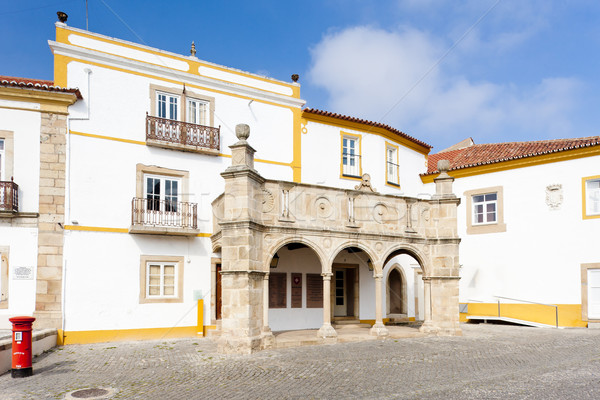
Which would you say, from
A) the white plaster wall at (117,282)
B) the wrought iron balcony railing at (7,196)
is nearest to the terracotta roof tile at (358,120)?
the white plaster wall at (117,282)

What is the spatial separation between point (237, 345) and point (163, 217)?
501 cm

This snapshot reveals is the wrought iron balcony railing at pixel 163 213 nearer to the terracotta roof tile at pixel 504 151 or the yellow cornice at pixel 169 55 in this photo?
the yellow cornice at pixel 169 55

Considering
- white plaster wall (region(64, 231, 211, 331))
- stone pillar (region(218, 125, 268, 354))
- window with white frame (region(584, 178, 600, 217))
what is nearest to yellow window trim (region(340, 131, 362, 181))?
white plaster wall (region(64, 231, 211, 331))

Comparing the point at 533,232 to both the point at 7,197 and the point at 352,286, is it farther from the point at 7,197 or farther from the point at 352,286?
the point at 7,197

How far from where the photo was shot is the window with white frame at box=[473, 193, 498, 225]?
20344mm

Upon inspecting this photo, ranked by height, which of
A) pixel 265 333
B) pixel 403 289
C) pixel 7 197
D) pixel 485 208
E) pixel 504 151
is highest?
pixel 504 151

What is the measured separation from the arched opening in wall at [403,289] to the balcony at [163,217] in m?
8.15

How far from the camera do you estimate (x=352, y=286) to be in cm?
1892

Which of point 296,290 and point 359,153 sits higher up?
point 359,153

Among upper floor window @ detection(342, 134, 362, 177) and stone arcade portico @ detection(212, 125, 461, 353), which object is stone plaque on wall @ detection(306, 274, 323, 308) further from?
upper floor window @ detection(342, 134, 362, 177)

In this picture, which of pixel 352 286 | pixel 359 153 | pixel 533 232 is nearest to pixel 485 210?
pixel 533 232

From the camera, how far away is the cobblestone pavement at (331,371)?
8.29 metres

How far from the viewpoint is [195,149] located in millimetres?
15641

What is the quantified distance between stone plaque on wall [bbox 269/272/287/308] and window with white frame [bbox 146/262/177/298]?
315cm
